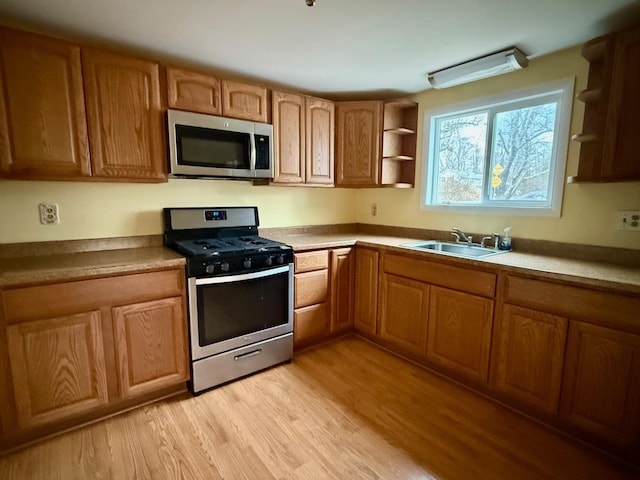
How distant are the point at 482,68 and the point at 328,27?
3.58ft

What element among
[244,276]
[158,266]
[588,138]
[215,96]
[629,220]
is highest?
[215,96]

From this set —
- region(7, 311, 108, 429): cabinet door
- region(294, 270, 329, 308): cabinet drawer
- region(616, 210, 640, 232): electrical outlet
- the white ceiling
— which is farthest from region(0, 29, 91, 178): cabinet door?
region(616, 210, 640, 232): electrical outlet

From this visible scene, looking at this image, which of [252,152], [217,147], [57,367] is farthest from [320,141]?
[57,367]

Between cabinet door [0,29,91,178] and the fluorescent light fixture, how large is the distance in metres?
2.29

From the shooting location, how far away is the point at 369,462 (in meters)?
1.57

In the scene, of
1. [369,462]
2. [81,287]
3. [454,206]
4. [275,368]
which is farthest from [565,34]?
[81,287]

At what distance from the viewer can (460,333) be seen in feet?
7.03

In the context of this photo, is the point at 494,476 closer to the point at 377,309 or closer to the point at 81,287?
the point at 377,309

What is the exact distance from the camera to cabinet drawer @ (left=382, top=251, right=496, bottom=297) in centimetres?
199

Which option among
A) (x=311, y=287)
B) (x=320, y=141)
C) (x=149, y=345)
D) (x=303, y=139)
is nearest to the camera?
(x=149, y=345)

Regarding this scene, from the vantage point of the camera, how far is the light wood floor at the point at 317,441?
1.52 metres

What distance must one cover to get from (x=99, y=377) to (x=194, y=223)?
1138mm

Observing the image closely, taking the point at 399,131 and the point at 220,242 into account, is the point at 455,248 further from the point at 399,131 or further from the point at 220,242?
the point at 220,242

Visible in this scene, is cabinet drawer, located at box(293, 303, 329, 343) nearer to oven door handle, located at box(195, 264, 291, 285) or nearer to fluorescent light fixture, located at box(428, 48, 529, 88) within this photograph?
oven door handle, located at box(195, 264, 291, 285)
